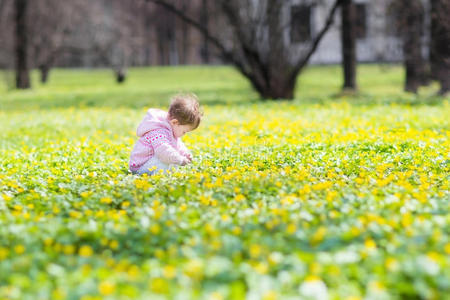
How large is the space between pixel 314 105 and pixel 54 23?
24077 millimetres

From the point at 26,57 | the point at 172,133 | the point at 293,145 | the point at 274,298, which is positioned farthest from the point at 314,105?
the point at 26,57

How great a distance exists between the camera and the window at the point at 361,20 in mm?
30228

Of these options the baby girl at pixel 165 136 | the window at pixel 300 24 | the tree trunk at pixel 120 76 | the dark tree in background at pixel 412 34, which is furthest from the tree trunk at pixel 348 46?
the tree trunk at pixel 120 76

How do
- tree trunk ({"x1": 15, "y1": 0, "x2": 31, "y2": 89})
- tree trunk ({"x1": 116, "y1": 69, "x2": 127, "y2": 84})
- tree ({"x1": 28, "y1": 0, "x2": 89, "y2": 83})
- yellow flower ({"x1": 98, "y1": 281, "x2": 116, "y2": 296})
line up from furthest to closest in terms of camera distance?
tree trunk ({"x1": 116, "y1": 69, "x2": 127, "y2": 84}) < tree ({"x1": 28, "y1": 0, "x2": 89, "y2": 83}) < tree trunk ({"x1": 15, "y1": 0, "x2": 31, "y2": 89}) < yellow flower ({"x1": 98, "y1": 281, "x2": 116, "y2": 296})

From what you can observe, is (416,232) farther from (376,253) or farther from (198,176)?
(198,176)

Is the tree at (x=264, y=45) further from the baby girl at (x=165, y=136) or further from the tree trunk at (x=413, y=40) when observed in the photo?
the baby girl at (x=165, y=136)

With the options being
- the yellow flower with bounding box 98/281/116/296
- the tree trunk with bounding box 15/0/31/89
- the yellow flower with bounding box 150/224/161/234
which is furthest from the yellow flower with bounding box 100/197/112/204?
the tree trunk with bounding box 15/0/31/89

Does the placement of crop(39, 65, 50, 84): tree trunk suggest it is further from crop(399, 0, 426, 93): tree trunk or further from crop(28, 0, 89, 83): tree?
crop(399, 0, 426, 93): tree trunk

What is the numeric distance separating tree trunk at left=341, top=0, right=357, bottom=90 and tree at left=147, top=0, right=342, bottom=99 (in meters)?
3.07

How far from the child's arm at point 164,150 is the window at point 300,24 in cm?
1117

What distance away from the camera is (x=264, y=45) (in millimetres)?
16719

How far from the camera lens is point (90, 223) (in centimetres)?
409

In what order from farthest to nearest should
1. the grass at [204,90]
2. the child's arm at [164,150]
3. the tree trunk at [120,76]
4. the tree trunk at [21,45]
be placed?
the tree trunk at [120,76] < the tree trunk at [21,45] < the grass at [204,90] < the child's arm at [164,150]

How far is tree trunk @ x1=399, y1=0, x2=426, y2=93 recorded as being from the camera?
18359mm
